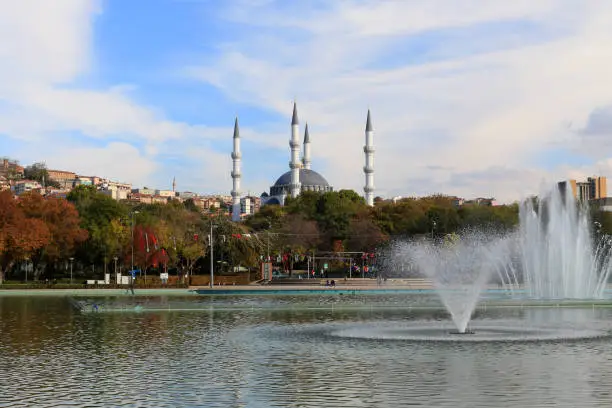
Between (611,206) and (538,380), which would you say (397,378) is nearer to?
(538,380)

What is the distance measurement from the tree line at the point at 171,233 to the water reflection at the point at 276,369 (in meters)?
41.6

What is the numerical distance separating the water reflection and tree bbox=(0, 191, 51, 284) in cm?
3801

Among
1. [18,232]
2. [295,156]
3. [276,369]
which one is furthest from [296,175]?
[276,369]

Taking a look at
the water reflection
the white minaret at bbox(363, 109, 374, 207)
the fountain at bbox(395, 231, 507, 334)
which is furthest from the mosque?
the water reflection

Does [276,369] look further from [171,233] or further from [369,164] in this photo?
[369,164]

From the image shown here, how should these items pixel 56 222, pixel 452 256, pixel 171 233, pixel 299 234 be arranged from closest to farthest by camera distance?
1. pixel 56 222
2. pixel 171 233
3. pixel 452 256
4. pixel 299 234

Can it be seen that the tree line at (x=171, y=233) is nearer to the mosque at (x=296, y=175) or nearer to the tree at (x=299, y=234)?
the tree at (x=299, y=234)

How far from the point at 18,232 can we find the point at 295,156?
9433 centimetres

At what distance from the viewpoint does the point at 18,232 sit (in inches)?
2662

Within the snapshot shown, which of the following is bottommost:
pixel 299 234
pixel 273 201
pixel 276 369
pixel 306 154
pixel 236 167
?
pixel 276 369

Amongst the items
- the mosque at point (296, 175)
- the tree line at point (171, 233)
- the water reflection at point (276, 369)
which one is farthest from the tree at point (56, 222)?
the mosque at point (296, 175)

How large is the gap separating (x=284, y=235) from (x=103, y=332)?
203 feet

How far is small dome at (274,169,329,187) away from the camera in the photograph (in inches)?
6673

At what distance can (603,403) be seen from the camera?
1500 cm
